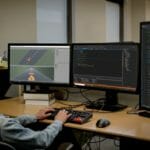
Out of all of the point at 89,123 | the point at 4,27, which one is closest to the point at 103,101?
the point at 89,123

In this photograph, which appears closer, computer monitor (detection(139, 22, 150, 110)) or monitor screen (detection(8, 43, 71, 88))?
computer monitor (detection(139, 22, 150, 110))

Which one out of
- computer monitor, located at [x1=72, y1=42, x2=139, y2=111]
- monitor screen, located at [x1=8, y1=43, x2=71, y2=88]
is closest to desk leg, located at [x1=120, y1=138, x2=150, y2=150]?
computer monitor, located at [x1=72, y1=42, x2=139, y2=111]

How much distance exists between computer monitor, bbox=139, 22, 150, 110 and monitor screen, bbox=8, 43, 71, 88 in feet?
2.28

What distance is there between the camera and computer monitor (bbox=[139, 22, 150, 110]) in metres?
2.10

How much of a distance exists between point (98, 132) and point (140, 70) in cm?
59

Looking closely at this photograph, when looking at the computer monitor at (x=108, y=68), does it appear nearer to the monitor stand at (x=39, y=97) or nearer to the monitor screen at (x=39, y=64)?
the monitor screen at (x=39, y=64)

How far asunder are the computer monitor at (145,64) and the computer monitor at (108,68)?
0.07 metres

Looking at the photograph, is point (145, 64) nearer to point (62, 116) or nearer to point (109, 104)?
point (109, 104)

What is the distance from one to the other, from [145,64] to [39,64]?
3.21 ft

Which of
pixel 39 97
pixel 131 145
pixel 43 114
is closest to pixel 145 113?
pixel 131 145

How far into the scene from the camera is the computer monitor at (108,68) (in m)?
2.25

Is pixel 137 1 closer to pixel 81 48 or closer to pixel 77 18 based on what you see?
pixel 77 18

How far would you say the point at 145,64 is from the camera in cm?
213

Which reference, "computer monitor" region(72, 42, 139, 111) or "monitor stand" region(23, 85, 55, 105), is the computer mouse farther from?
"monitor stand" region(23, 85, 55, 105)
